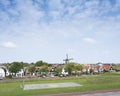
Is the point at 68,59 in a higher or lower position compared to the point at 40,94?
higher

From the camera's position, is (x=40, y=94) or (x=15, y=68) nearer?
(x=40, y=94)

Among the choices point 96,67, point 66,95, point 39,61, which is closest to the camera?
point 66,95

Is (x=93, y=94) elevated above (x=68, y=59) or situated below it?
below

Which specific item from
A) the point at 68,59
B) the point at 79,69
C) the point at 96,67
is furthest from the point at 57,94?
the point at 96,67

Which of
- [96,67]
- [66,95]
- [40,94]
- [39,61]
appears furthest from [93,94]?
[39,61]

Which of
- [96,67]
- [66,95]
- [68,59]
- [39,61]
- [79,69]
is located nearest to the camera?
[66,95]

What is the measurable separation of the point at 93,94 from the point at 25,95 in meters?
10.7

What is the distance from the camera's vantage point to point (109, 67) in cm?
13775

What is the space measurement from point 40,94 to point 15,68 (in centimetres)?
7315

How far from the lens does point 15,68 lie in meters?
105

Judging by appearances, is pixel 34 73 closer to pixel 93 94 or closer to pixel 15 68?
pixel 15 68

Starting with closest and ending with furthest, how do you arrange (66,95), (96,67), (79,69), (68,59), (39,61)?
(66,95) → (79,69) → (68,59) → (96,67) → (39,61)

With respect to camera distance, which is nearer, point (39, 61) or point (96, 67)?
point (96, 67)

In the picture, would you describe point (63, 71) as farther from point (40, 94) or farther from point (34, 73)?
point (40, 94)
